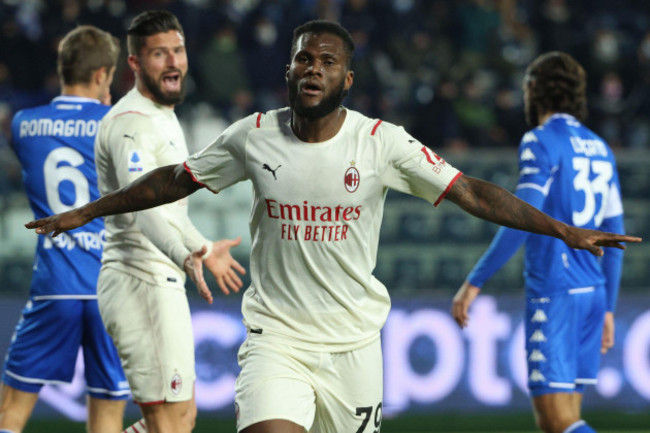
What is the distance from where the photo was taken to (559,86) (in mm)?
5434

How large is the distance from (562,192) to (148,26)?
223 cm

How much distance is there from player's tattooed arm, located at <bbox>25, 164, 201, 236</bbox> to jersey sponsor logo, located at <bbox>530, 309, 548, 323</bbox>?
2090 mm

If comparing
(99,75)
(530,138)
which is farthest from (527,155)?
(99,75)

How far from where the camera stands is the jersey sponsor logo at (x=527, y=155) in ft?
17.0

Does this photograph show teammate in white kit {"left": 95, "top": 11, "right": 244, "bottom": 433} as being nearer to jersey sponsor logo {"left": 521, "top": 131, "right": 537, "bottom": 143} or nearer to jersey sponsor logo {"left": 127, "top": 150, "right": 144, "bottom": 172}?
jersey sponsor logo {"left": 127, "top": 150, "right": 144, "bottom": 172}

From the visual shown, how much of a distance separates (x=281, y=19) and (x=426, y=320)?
17.3ft

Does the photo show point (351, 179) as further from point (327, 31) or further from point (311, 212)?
point (327, 31)

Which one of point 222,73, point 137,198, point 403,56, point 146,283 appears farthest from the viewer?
point 403,56

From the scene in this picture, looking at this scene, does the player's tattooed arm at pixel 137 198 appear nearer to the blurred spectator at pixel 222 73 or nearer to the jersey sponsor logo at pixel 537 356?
the jersey sponsor logo at pixel 537 356

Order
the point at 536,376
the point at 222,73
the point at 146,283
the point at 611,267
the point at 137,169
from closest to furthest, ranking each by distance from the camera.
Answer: the point at 137,169 < the point at 146,283 < the point at 536,376 < the point at 611,267 < the point at 222,73

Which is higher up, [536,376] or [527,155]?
[527,155]

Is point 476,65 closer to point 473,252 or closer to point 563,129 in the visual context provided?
point 473,252

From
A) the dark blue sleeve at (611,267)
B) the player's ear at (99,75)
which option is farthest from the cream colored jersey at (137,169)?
the dark blue sleeve at (611,267)

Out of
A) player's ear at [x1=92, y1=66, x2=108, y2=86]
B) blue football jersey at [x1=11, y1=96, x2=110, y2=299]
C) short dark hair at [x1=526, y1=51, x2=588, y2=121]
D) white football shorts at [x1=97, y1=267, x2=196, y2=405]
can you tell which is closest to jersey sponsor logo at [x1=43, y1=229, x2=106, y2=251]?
blue football jersey at [x1=11, y1=96, x2=110, y2=299]
